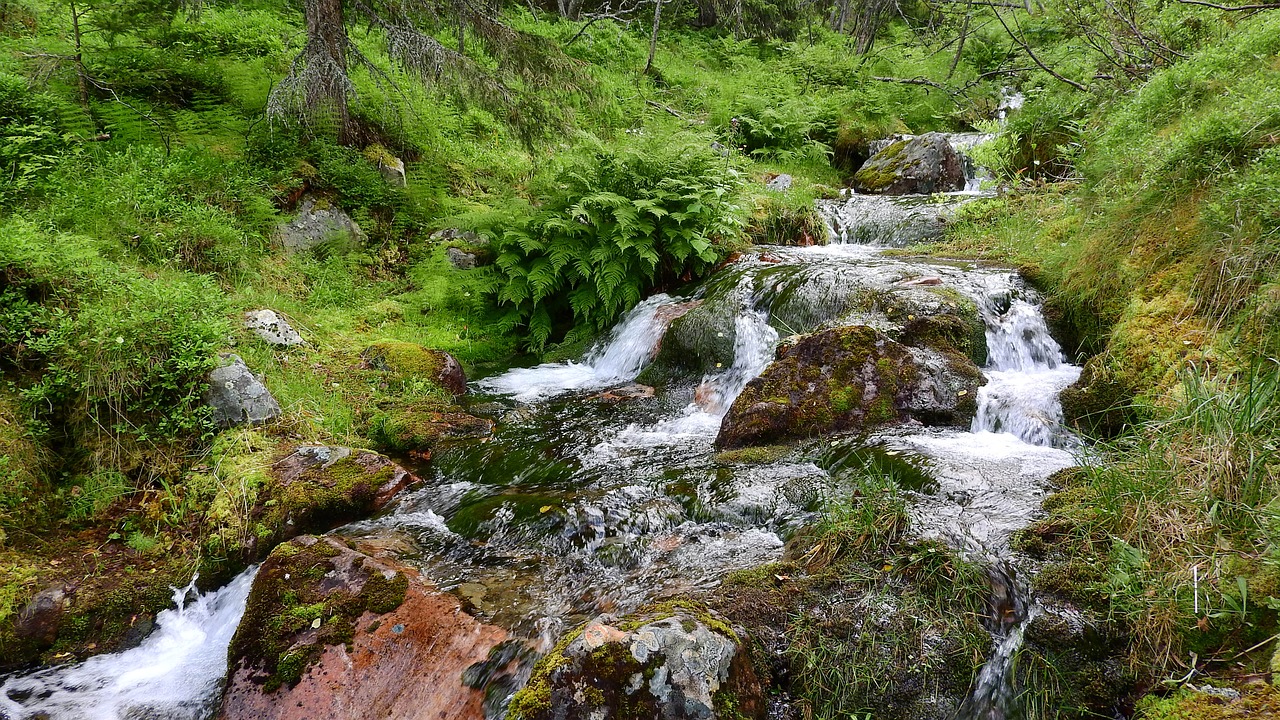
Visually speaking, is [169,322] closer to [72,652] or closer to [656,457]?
[72,652]

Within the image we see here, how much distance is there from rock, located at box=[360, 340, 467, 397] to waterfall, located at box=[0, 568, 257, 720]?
9.32ft

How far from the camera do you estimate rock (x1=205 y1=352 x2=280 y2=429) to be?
431cm

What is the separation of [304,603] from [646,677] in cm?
194

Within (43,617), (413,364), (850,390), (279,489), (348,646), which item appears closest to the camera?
(348,646)

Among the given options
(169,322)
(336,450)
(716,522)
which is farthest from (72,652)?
(716,522)

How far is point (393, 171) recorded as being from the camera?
28.8 feet

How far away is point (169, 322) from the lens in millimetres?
4266

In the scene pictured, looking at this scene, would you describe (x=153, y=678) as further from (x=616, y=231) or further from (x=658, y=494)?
(x=616, y=231)

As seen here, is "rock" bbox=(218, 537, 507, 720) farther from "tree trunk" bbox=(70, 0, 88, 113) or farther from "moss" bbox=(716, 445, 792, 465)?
"tree trunk" bbox=(70, 0, 88, 113)

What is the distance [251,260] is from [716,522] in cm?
621

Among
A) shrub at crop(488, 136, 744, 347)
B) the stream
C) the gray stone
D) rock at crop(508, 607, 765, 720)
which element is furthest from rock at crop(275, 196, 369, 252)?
rock at crop(508, 607, 765, 720)

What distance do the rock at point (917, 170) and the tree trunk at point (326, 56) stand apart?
943 cm

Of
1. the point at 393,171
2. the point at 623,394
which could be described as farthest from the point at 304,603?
the point at 393,171

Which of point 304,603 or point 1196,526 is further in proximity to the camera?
point 304,603
